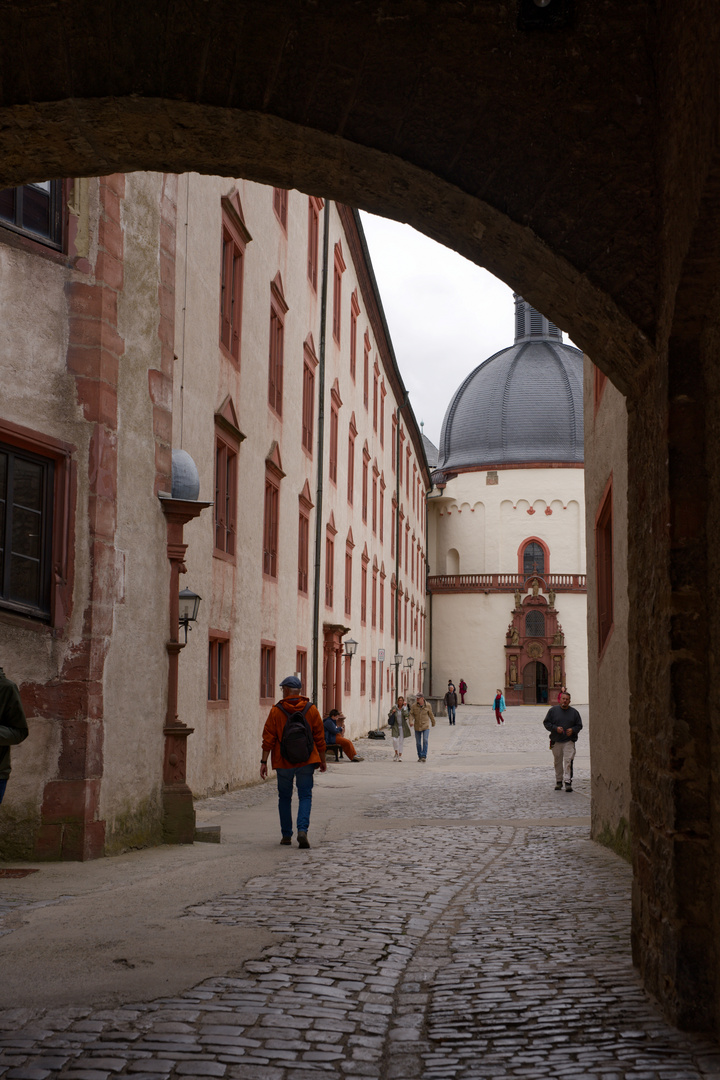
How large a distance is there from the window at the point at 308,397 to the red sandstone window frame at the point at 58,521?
15072 mm

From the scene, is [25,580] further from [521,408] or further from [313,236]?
[521,408]

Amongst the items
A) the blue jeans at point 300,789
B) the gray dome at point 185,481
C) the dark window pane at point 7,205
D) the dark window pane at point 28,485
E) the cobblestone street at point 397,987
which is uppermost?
the dark window pane at point 7,205

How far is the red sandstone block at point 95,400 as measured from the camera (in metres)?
10.1

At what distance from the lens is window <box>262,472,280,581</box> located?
2103cm

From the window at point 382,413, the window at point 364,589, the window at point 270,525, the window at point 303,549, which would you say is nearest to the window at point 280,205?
the window at point 270,525

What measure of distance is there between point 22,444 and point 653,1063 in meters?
7.10

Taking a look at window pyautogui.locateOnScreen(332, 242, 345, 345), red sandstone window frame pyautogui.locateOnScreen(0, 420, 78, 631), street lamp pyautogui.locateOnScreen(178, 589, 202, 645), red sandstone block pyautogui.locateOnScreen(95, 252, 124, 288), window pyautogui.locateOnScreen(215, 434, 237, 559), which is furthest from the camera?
window pyautogui.locateOnScreen(332, 242, 345, 345)

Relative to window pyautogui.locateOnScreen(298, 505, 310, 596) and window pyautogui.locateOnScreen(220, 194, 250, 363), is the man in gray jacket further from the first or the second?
window pyautogui.locateOnScreen(298, 505, 310, 596)

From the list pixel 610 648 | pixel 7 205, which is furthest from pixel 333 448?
pixel 7 205

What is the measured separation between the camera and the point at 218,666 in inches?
688

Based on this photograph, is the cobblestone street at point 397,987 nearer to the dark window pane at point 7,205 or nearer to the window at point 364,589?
the dark window pane at point 7,205

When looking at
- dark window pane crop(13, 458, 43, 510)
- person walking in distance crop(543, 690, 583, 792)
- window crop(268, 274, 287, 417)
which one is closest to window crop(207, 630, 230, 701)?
person walking in distance crop(543, 690, 583, 792)

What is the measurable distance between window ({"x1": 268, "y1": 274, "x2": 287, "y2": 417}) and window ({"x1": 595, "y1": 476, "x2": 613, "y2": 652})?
1010 centimetres

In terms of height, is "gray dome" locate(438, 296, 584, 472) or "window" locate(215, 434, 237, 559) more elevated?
"gray dome" locate(438, 296, 584, 472)
